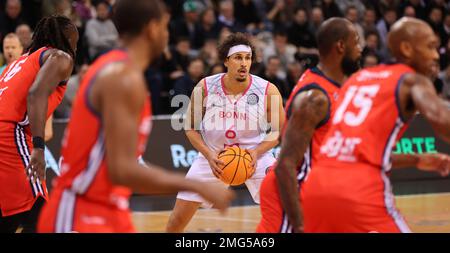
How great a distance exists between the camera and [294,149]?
492 cm

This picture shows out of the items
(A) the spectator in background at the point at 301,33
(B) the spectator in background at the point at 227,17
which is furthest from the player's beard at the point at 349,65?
(A) the spectator in background at the point at 301,33

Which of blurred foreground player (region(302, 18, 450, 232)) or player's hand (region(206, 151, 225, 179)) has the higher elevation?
blurred foreground player (region(302, 18, 450, 232))

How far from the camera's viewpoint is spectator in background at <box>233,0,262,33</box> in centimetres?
1764

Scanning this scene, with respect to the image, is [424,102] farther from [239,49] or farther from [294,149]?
[239,49]

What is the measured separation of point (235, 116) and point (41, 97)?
2450mm

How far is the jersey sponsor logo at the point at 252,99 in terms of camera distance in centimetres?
809

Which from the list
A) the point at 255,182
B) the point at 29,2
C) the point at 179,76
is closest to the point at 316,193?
the point at 255,182

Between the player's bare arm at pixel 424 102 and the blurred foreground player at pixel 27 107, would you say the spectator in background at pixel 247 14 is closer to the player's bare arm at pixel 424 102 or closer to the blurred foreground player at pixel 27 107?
the blurred foreground player at pixel 27 107

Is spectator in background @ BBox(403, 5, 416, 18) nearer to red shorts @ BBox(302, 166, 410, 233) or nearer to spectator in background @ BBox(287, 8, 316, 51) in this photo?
spectator in background @ BBox(287, 8, 316, 51)

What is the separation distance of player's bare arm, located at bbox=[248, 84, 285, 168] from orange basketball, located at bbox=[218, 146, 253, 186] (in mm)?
252

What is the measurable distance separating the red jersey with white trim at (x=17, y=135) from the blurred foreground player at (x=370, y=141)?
2572 millimetres

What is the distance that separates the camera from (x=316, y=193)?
4742 mm

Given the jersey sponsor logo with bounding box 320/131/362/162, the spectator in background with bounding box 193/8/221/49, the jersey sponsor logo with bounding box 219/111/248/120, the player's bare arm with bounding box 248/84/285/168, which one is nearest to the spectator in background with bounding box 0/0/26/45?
the spectator in background with bounding box 193/8/221/49
